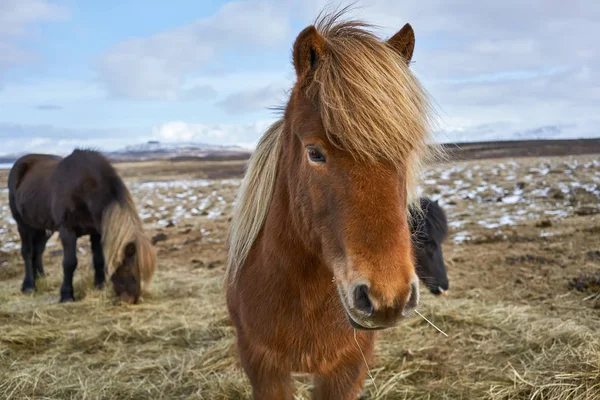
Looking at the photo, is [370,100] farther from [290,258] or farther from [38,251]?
[38,251]

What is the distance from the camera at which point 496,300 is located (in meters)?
5.11

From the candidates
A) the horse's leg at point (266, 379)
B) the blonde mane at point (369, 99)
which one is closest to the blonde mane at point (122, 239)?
the horse's leg at point (266, 379)

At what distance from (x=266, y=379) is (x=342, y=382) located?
403 mm

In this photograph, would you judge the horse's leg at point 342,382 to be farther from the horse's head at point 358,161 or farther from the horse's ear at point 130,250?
the horse's ear at point 130,250

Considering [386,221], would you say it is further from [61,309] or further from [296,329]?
[61,309]

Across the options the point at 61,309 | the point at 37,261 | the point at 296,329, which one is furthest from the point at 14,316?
the point at 296,329

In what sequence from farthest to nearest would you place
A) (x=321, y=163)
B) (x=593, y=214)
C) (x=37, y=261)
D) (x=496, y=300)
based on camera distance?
(x=593, y=214), (x=37, y=261), (x=496, y=300), (x=321, y=163)

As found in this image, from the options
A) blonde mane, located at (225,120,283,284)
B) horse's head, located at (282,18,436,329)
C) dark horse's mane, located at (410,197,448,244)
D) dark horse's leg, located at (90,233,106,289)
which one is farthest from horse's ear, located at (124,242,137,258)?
horse's head, located at (282,18,436,329)

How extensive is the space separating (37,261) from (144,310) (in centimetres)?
318

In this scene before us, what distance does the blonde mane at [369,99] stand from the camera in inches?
61.1

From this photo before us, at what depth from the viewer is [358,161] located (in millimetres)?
1559

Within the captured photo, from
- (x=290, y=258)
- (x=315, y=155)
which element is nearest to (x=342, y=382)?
(x=290, y=258)

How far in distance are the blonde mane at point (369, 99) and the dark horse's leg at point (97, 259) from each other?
5840 millimetres

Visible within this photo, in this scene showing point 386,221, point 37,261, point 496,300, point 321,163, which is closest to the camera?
point 386,221
